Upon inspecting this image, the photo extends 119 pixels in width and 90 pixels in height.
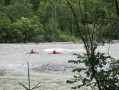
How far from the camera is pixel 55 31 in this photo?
51312mm

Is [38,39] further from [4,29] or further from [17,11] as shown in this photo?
[17,11]

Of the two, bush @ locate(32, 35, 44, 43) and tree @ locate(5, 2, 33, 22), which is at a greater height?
tree @ locate(5, 2, 33, 22)

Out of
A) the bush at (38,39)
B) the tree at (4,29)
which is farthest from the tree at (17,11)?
the bush at (38,39)

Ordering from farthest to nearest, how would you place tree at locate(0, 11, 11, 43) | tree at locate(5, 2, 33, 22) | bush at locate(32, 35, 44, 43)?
tree at locate(5, 2, 33, 22)
bush at locate(32, 35, 44, 43)
tree at locate(0, 11, 11, 43)

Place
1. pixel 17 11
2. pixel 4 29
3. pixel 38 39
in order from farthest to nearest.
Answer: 1. pixel 17 11
2. pixel 4 29
3. pixel 38 39

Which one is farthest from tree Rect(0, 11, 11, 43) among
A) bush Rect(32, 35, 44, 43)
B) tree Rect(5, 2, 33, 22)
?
bush Rect(32, 35, 44, 43)

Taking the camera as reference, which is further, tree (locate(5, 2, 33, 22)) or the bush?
tree (locate(5, 2, 33, 22))

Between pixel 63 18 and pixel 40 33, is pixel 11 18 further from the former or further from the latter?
pixel 63 18

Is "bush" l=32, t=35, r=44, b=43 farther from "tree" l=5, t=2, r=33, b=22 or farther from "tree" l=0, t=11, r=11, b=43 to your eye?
"tree" l=5, t=2, r=33, b=22

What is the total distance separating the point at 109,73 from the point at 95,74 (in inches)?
9.3

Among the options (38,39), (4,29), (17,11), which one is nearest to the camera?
(38,39)

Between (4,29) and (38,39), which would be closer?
(38,39)

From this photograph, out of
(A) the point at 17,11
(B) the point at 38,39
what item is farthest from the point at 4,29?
(A) the point at 17,11

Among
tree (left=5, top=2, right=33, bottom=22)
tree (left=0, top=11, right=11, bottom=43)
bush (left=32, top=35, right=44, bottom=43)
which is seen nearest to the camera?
tree (left=0, top=11, right=11, bottom=43)
